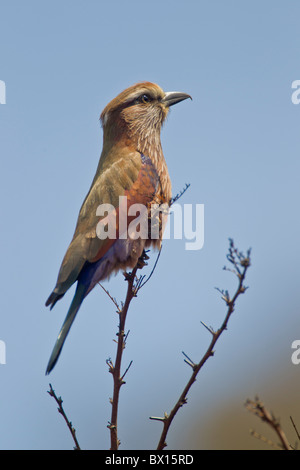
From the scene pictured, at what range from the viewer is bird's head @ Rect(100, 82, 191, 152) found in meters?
5.49

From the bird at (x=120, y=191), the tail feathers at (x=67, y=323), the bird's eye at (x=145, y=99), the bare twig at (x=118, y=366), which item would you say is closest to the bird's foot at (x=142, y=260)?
the bird at (x=120, y=191)

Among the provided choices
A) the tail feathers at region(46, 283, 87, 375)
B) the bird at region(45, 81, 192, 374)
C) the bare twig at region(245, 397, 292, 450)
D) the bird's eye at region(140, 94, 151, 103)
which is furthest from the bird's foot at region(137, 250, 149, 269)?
the bare twig at region(245, 397, 292, 450)

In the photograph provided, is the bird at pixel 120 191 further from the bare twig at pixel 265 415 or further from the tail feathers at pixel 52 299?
the bare twig at pixel 265 415

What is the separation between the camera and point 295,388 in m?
16.6

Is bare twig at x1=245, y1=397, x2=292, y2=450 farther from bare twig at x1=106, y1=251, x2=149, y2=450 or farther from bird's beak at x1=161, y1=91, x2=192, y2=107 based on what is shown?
bird's beak at x1=161, y1=91, x2=192, y2=107

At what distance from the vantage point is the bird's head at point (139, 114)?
18.0 ft

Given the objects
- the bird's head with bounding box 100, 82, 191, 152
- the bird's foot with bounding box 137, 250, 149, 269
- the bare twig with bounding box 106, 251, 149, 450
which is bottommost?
the bare twig with bounding box 106, 251, 149, 450

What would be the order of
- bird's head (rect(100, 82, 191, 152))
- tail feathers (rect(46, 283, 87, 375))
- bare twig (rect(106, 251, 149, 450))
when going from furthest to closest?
bird's head (rect(100, 82, 191, 152))
tail feathers (rect(46, 283, 87, 375))
bare twig (rect(106, 251, 149, 450))

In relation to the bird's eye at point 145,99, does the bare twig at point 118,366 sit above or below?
below

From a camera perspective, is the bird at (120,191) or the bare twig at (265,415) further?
the bird at (120,191)

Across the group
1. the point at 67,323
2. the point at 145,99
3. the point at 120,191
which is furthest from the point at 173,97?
the point at 67,323
